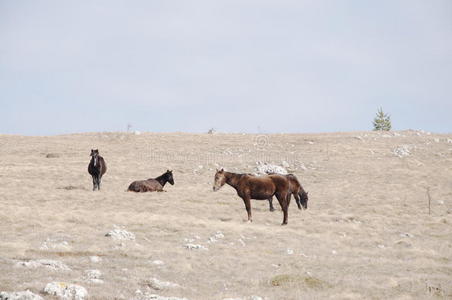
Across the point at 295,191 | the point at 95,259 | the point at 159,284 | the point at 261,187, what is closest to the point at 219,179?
the point at 261,187

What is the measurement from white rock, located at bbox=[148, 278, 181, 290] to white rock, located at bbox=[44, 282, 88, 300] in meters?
1.90

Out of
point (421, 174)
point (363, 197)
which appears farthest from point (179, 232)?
point (421, 174)

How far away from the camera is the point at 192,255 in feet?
52.2

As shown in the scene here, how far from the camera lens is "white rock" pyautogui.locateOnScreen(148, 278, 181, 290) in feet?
40.1

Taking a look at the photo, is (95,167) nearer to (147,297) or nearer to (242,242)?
(242,242)

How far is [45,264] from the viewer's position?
13125mm

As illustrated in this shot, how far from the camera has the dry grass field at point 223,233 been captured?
13016mm

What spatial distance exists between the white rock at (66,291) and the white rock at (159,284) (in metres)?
1.90

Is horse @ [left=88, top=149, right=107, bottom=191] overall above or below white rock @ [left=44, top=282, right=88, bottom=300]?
above

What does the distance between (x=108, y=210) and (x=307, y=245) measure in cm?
920

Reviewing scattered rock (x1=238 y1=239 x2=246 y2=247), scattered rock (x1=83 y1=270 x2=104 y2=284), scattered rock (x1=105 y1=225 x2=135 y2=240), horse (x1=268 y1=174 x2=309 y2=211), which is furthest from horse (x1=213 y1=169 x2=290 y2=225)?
scattered rock (x1=83 y1=270 x2=104 y2=284)

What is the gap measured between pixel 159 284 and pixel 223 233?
7.39 meters

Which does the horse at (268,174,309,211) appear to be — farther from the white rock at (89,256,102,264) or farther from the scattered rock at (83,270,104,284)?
the scattered rock at (83,270,104,284)

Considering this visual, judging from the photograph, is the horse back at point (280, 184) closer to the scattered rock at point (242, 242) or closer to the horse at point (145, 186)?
the scattered rock at point (242, 242)
